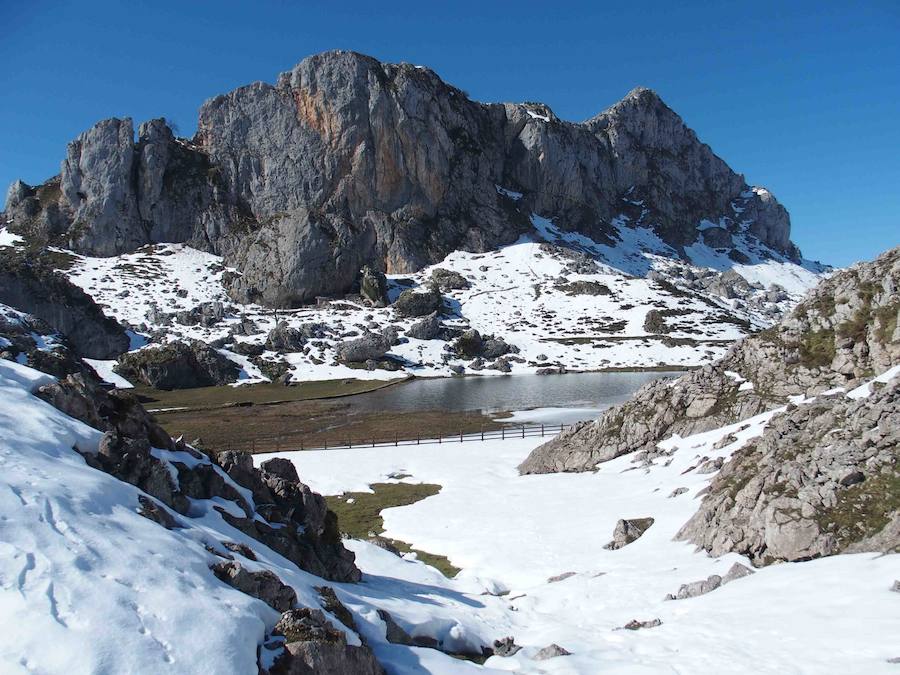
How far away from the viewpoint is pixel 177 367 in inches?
3538

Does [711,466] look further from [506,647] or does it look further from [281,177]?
[281,177]

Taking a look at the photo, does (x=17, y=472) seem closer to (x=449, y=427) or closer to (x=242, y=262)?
(x=449, y=427)

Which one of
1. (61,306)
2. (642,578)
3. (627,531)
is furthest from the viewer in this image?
(61,306)

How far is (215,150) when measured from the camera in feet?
566

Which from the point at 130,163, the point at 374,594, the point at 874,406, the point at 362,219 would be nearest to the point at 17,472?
the point at 374,594

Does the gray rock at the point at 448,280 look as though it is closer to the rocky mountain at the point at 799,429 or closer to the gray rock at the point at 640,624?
the rocky mountain at the point at 799,429

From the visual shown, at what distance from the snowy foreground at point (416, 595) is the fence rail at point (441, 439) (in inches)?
882

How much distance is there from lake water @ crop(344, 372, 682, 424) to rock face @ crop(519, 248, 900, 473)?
20727 mm

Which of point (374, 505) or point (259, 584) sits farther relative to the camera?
point (374, 505)

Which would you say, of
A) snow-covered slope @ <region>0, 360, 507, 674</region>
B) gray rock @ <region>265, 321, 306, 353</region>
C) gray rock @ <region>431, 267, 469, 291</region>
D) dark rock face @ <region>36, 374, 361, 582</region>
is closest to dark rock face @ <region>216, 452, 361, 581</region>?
dark rock face @ <region>36, 374, 361, 582</region>

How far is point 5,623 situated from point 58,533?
1.70 meters

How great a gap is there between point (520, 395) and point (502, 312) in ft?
227

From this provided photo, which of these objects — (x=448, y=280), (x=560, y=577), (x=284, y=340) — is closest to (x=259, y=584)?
(x=560, y=577)

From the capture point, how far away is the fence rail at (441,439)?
44125 millimetres
